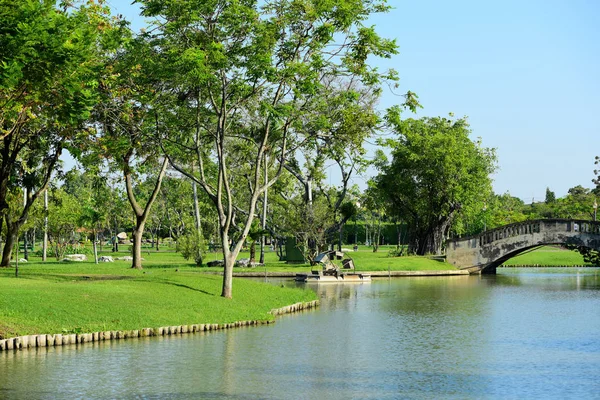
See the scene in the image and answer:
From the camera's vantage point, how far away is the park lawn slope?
30250mm

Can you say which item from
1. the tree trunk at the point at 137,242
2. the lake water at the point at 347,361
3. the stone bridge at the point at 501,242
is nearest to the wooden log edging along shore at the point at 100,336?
the lake water at the point at 347,361

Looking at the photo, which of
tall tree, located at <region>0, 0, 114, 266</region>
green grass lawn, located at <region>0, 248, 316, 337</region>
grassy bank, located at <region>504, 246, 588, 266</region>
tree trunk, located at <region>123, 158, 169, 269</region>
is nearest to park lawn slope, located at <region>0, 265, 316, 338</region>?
green grass lawn, located at <region>0, 248, 316, 337</region>

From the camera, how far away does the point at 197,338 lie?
32188mm

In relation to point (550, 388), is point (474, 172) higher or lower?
higher

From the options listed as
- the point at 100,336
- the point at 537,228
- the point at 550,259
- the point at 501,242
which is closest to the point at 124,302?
the point at 100,336

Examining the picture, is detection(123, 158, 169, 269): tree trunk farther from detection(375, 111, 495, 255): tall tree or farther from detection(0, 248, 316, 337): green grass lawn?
detection(375, 111, 495, 255): tall tree

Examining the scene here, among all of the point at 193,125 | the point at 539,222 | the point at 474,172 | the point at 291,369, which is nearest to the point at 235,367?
the point at 291,369

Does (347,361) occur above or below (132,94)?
below

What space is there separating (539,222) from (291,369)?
5776cm

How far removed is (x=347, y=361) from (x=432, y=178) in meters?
59.2

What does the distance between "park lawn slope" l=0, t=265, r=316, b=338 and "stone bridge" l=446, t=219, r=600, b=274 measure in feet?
129

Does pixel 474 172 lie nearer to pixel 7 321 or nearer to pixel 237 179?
pixel 237 179

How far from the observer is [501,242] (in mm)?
80938

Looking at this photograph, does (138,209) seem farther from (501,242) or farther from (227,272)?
(501,242)
